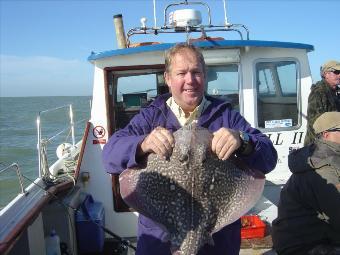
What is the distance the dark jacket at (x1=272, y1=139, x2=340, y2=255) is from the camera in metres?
3.51

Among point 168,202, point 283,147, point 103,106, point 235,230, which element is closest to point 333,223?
point 235,230

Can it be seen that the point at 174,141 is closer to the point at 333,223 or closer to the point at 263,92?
the point at 333,223

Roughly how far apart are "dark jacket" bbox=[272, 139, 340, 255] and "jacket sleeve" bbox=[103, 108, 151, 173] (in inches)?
68.5

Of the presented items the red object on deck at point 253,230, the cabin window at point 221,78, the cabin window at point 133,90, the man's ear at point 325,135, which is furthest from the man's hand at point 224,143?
the cabin window at point 133,90

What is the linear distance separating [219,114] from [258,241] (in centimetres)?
355

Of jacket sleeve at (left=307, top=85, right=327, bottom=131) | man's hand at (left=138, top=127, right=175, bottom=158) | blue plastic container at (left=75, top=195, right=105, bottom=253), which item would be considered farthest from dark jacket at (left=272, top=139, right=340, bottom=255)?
blue plastic container at (left=75, top=195, right=105, bottom=253)

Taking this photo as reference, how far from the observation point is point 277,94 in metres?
6.54

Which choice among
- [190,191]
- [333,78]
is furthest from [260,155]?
[333,78]

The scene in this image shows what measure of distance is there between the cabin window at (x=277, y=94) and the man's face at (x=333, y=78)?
67 centimetres

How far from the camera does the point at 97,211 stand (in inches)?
232

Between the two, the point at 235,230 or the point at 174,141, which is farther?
the point at 235,230

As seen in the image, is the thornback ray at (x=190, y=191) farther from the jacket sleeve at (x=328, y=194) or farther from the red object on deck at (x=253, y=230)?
the red object on deck at (x=253, y=230)

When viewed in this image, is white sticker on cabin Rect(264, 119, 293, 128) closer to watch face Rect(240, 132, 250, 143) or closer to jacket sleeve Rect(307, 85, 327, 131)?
jacket sleeve Rect(307, 85, 327, 131)

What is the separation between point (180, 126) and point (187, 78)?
1.12 feet
